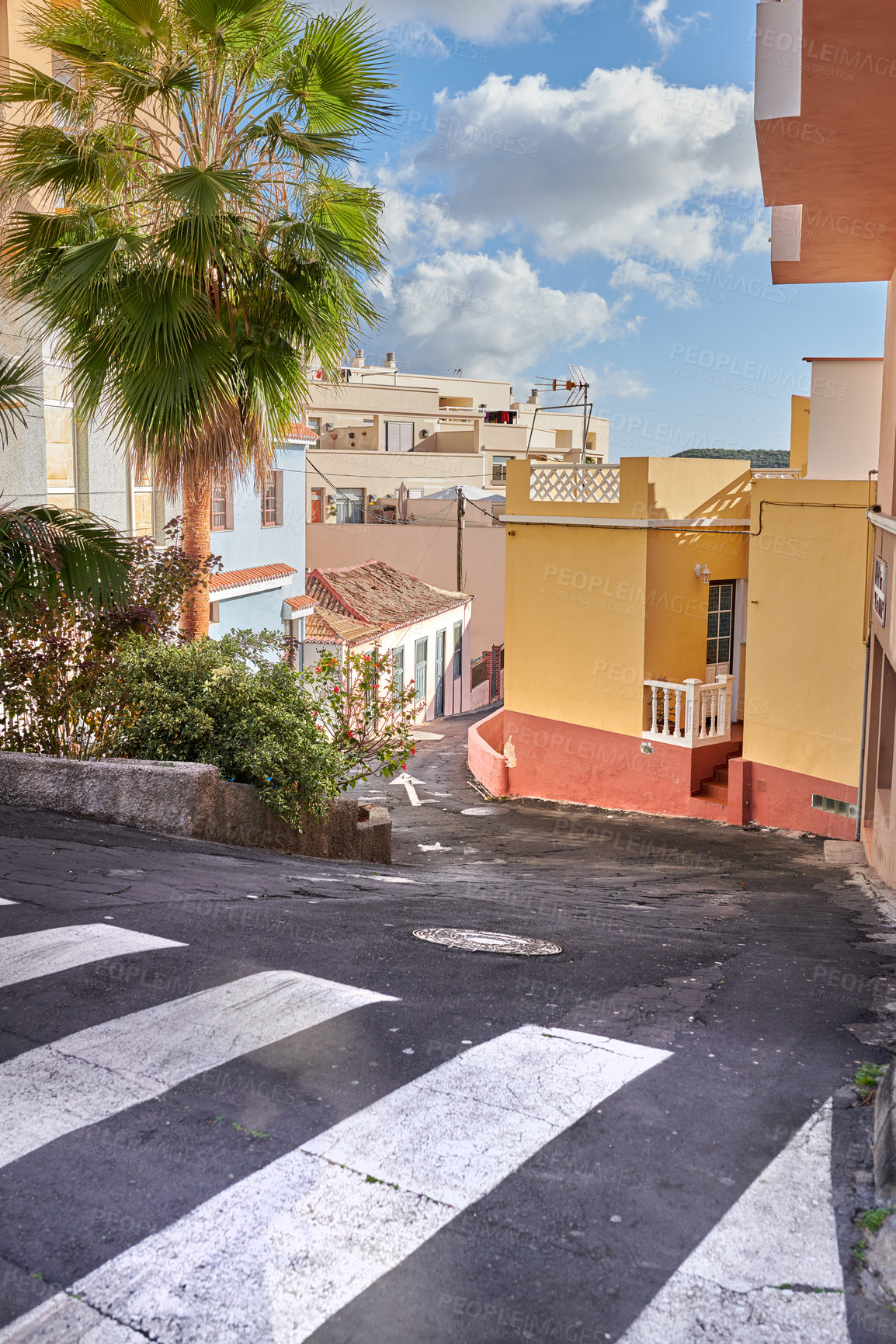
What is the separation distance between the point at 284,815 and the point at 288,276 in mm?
5113

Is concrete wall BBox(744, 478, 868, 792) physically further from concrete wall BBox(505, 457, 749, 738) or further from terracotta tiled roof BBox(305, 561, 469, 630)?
terracotta tiled roof BBox(305, 561, 469, 630)

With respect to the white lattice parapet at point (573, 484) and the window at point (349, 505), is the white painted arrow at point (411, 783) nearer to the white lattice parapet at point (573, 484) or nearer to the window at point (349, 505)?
the white lattice parapet at point (573, 484)

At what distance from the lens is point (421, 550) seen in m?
39.6

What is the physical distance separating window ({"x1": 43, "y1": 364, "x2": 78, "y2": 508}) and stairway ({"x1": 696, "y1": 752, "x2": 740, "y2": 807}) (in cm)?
981

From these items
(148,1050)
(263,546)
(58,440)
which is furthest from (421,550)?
(148,1050)

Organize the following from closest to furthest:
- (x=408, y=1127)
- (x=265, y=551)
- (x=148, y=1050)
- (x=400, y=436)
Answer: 1. (x=408, y=1127)
2. (x=148, y=1050)
3. (x=265, y=551)
4. (x=400, y=436)

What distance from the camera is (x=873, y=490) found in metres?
13.1

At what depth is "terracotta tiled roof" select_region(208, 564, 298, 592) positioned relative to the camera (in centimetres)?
1962

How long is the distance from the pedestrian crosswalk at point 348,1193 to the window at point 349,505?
41.1 metres

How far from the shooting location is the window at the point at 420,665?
32031mm

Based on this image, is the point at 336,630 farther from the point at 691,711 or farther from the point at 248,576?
the point at 691,711

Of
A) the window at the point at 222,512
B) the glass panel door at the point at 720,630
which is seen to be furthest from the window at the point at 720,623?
the window at the point at 222,512

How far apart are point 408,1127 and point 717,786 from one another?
13.1 meters

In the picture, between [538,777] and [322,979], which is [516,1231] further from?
[538,777]
